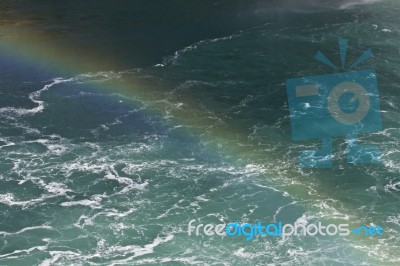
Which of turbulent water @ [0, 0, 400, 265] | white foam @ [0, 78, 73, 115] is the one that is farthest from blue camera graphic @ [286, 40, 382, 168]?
white foam @ [0, 78, 73, 115]

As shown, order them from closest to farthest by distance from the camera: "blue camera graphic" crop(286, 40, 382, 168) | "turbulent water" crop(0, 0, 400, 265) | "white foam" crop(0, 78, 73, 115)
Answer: "turbulent water" crop(0, 0, 400, 265) < "blue camera graphic" crop(286, 40, 382, 168) < "white foam" crop(0, 78, 73, 115)

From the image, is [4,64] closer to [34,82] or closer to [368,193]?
[34,82]

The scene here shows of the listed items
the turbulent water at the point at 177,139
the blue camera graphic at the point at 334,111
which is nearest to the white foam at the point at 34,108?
the turbulent water at the point at 177,139

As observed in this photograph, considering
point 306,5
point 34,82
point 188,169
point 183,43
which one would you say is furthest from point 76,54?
point 306,5

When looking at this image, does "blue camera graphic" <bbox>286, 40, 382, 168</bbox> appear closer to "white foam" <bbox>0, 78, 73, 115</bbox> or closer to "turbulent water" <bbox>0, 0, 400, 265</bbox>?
"turbulent water" <bbox>0, 0, 400, 265</bbox>

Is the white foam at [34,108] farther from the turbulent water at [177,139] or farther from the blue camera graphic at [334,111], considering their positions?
the blue camera graphic at [334,111]

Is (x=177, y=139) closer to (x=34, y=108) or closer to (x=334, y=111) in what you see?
(x=34, y=108)
